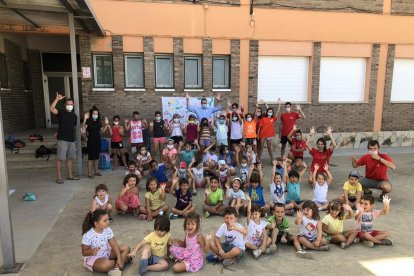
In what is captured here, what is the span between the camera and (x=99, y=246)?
407 cm

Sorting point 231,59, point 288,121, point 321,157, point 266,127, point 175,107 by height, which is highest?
point 231,59

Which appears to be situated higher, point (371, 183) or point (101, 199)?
point (101, 199)

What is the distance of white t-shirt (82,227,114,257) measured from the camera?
3.99m

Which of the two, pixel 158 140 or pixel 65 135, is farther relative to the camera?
pixel 158 140

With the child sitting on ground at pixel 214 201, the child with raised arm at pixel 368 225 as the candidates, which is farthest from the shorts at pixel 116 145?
the child with raised arm at pixel 368 225

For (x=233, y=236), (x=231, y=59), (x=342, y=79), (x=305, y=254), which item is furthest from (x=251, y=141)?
(x=233, y=236)

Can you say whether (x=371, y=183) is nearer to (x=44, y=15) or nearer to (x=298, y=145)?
(x=298, y=145)

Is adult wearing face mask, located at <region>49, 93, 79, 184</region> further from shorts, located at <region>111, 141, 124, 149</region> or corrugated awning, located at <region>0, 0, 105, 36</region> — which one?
corrugated awning, located at <region>0, 0, 105, 36</region>

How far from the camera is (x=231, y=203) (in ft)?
20.0

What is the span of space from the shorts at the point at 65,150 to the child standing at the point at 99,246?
4268 millimetres

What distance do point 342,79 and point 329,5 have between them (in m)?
2.79

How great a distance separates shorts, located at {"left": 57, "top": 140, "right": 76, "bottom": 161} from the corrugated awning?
3.15 metres

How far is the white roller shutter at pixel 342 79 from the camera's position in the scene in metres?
12.5

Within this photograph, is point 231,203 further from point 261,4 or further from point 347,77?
point 347,77
